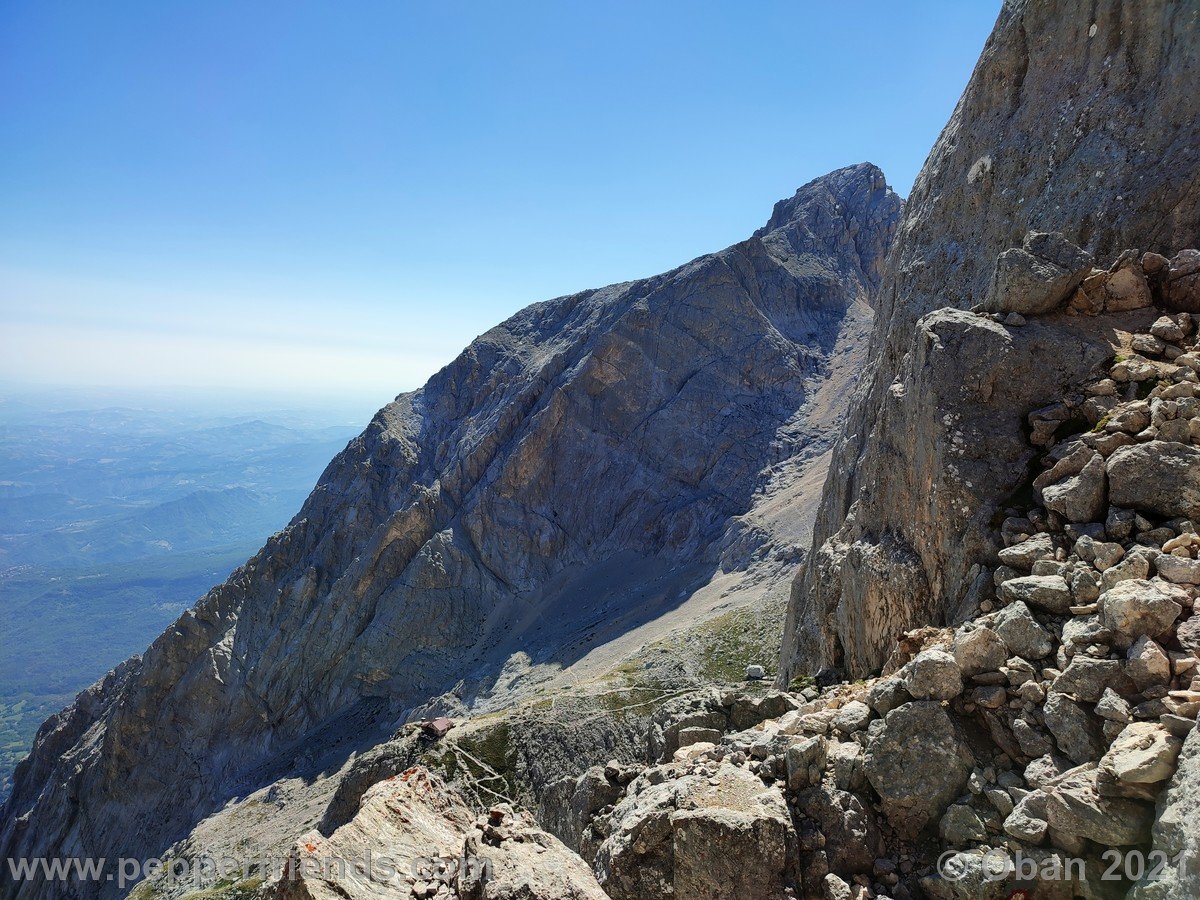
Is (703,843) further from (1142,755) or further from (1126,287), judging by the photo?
(1126,287)

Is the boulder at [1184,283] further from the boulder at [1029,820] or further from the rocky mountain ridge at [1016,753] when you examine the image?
the boulder at [1029,820]

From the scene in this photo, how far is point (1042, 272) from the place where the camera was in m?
17.5

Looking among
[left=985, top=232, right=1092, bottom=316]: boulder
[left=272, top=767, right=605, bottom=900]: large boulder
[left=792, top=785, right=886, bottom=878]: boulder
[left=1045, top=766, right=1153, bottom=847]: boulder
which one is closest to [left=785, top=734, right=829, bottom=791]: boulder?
[left=792, top=785, right=886, bottom=878]: boulder

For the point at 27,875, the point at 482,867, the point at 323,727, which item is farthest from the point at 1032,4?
the point at 27,875

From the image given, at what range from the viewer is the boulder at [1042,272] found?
57.6 feet

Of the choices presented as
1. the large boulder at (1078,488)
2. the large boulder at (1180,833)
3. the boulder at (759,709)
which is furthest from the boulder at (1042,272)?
the large boulder at (1180,833)

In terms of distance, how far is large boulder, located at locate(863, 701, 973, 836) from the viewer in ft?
35.1

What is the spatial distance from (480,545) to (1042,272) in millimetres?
105733

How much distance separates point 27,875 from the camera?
10500 cm

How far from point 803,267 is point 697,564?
8196cm

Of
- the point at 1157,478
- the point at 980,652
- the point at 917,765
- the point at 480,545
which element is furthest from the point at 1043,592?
the point at 480,545

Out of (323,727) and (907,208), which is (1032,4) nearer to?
(907,208)

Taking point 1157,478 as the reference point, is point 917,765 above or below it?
below

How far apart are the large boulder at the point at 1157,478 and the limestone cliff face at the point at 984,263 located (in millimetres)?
3191
